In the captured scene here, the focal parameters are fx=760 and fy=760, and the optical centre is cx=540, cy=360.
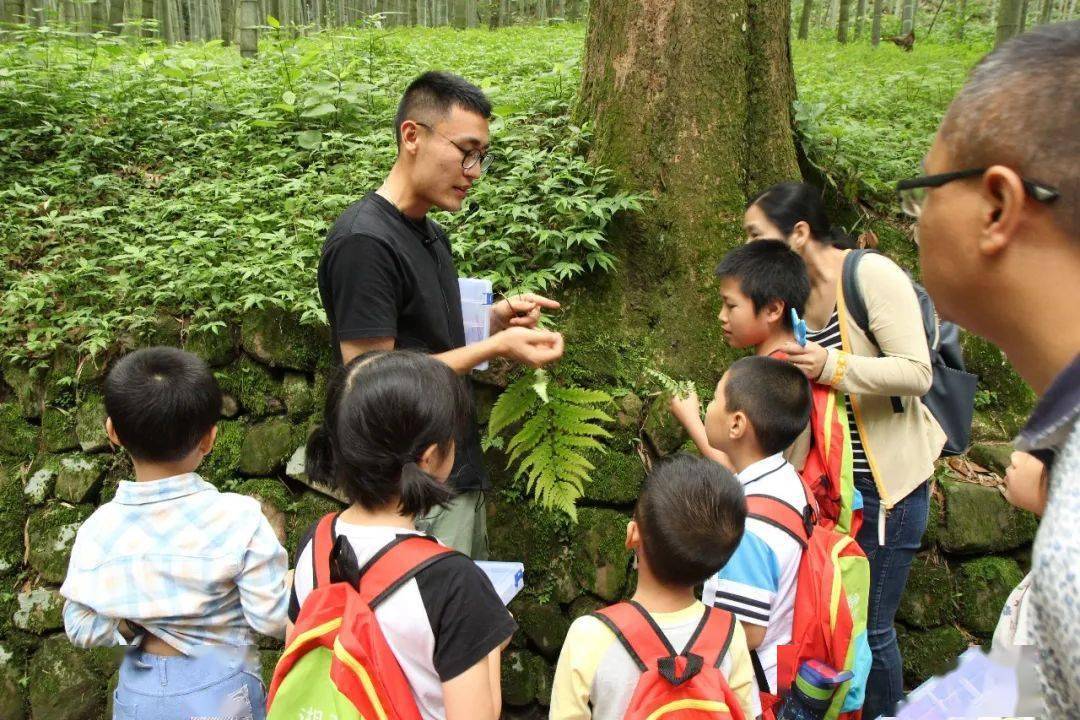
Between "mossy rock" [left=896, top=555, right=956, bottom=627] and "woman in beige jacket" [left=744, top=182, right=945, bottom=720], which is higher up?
"woman in beige jacket" [left=744, top=182, right=945, bottom=720]

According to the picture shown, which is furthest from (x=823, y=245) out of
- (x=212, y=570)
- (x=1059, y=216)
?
(x=212, y=570)

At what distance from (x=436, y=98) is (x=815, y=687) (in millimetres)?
2602

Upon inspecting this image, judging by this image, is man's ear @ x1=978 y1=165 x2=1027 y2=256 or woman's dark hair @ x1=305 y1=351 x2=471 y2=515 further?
woman's dark hair @ x1=305 y1=351 x2=471 y2=515

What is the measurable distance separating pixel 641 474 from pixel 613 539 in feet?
1.25

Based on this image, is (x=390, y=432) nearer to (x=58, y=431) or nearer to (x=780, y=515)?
(x=780, y=515)

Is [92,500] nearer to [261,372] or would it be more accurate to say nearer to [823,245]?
[261,372]

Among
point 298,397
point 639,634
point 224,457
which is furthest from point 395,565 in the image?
point 224,457

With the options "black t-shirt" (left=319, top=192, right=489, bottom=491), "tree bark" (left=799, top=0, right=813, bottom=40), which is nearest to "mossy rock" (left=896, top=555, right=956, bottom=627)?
"black t-shirt" (left=319, top=192, right=489, bottom=491)

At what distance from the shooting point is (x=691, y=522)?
2213 millimetres

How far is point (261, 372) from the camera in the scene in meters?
4.57

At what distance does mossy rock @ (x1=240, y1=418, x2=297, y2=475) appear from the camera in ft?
14.6

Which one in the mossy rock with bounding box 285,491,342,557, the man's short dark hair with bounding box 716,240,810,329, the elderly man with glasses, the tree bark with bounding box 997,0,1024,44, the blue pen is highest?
the tree bark with bounding box 997,0,1024,44

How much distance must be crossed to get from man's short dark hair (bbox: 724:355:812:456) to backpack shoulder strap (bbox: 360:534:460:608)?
1380 millimetres

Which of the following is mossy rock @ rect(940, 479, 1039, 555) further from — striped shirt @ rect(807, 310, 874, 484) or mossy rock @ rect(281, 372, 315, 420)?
mossy rock @ rect(281, 372, 315, 420)
